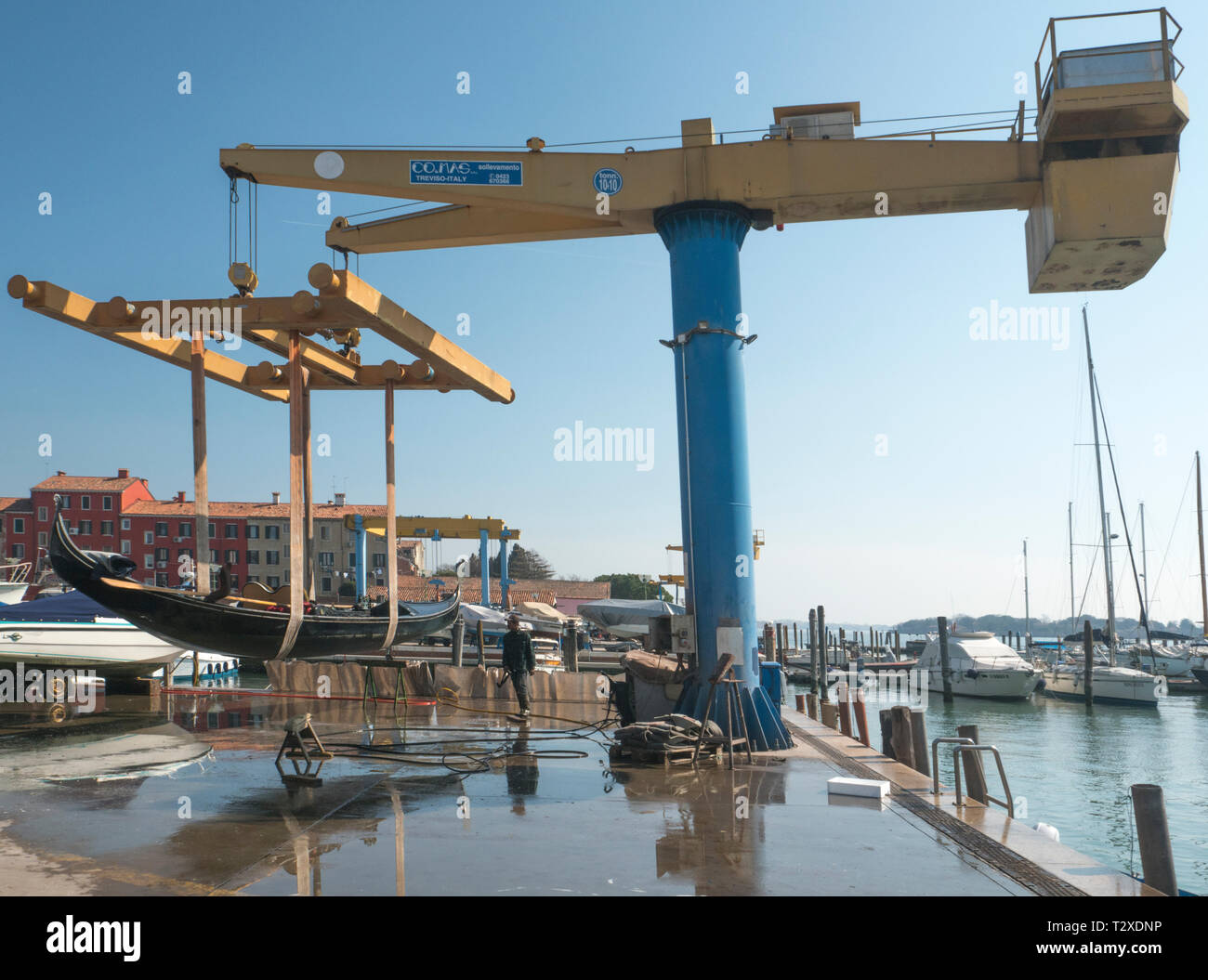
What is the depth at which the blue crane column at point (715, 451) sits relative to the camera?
1201 cm

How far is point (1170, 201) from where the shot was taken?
1132 cm

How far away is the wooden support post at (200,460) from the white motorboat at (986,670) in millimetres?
36907

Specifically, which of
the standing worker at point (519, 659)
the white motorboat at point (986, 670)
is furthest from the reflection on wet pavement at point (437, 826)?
the white motorboat at point (986, 670)

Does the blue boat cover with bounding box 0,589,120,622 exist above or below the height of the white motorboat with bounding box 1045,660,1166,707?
above

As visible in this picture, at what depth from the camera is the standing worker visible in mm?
15406

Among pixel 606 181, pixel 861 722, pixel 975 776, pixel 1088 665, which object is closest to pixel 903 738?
pixel 975 776

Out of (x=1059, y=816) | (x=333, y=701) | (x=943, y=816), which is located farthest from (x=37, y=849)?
(x=1059, y=816)

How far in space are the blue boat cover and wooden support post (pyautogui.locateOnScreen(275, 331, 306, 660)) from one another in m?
12.2

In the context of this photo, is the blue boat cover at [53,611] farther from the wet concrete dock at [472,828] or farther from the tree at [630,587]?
the tree at [630,587]

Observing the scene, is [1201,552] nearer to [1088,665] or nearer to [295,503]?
[1088,665]

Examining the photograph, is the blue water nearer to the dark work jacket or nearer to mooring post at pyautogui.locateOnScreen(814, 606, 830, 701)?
mooring post at pyautogui.locateOnScreen(814, 606, 830, 701)

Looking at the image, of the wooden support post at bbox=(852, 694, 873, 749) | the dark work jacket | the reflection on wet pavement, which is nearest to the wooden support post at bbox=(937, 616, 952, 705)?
the wooden support post at bbox=(852, 694, 873, 749)

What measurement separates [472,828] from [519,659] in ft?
25.7
